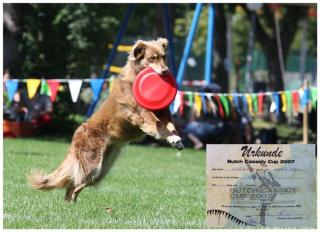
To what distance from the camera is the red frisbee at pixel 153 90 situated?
6.98 m

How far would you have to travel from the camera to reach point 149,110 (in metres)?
7.16

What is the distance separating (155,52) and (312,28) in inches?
1829

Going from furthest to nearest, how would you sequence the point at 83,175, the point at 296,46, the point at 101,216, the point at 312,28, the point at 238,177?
the point at 296,46 → the point at 312,28 → the point at 83,175 → the point at 101,216 → the point at 238,177

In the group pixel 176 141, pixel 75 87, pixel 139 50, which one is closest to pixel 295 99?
pixel 75 87

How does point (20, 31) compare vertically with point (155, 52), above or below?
above

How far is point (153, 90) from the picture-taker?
6953 mm

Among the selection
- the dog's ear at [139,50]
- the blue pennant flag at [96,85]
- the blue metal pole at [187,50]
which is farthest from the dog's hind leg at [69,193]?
the blue metal pole at [187,50]

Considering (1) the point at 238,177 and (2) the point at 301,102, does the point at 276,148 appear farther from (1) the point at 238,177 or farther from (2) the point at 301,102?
(2) the point at 301,102

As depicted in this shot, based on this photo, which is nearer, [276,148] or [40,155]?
[276,148]

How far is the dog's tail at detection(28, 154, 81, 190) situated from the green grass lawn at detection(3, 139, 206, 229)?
22cm

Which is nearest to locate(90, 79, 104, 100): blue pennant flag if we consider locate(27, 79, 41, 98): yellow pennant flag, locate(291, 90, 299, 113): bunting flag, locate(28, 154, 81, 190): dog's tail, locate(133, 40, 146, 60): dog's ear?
locate(27, 79, 41, 98): yellow pennant flag

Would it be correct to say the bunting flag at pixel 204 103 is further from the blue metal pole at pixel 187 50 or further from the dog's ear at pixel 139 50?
the dog's ear at pixel 139 50

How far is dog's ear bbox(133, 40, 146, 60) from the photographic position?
7.36 meters

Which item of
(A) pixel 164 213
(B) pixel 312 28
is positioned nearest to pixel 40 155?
(A) pixel 164 213
